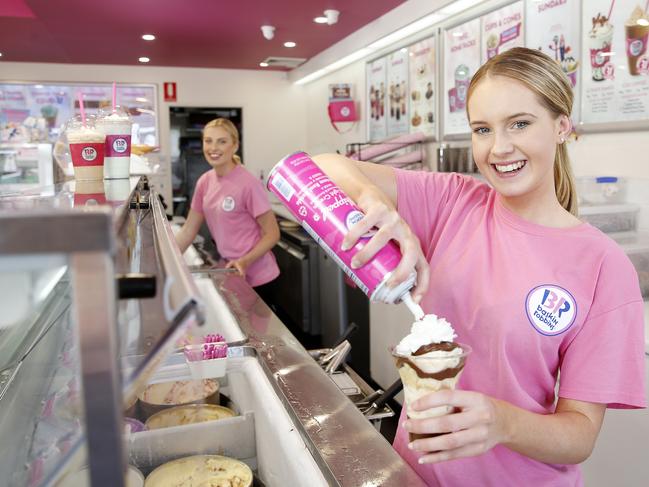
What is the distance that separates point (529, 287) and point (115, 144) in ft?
3.97

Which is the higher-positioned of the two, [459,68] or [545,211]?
[459,68]

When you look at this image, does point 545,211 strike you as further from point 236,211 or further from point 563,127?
point 236,211

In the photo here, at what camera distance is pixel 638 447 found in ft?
6.49

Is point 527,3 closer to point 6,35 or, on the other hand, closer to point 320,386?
point 320,386

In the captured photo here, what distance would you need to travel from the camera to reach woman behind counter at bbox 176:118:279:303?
3666 millimetres

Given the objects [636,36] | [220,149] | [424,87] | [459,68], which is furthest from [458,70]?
[220,149]

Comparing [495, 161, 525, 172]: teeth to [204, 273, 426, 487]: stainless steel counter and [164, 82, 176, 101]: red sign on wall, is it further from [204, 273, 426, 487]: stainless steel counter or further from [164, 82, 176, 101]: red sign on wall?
[164, 82, 176, 101]: red sign on wall

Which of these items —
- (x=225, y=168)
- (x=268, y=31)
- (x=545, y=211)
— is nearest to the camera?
(x=545, y=211)

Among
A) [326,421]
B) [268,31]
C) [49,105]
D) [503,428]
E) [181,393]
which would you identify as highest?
[268,31]

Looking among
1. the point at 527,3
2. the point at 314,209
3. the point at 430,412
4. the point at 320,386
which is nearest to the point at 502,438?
the point at 430,412

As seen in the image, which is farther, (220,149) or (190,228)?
(190,228)

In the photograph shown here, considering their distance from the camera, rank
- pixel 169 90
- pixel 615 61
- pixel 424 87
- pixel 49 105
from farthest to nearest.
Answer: pixel 169 90 → pixel 49 105 → pixel 424 87 → pixel 615 61

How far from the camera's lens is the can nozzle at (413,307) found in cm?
100

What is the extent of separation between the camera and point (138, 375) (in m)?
0.50
